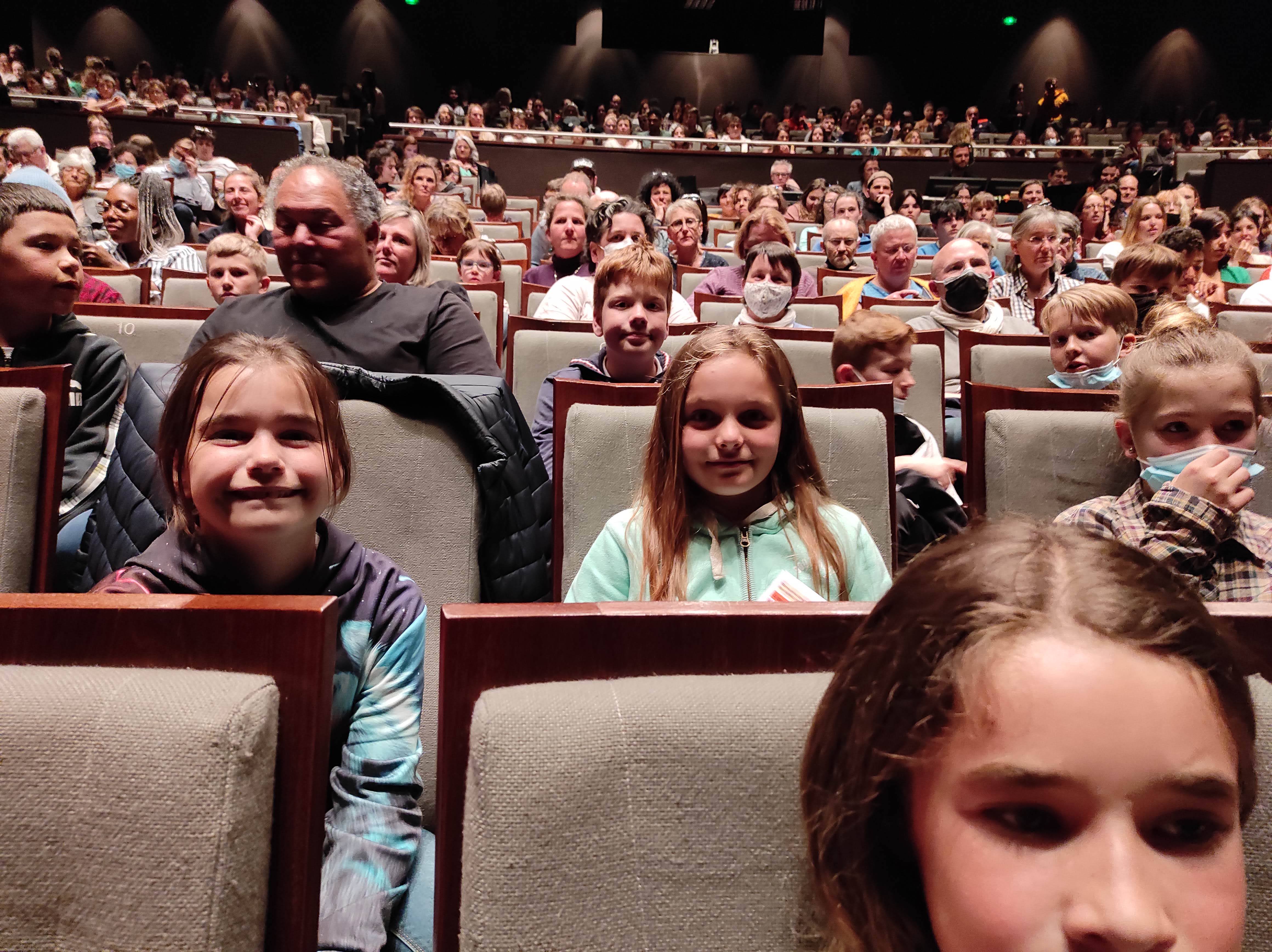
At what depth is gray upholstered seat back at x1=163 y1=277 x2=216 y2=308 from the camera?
104 inches

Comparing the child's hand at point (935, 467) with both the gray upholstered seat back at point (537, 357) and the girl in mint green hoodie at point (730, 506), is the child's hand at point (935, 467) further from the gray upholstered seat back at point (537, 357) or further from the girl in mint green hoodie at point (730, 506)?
the gray upholstered seat back at point (537, 357)

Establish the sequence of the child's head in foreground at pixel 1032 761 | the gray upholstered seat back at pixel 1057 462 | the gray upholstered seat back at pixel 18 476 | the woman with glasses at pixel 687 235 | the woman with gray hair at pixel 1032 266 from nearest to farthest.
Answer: the child's head in foreground at pixel 1032 761 < the gray upholstered seat back at pixel 18 476 < the gray upholstered seat back at pixel 1057 462 < the woman with gray hair at pixel 1032 266 < the woman with glasses at pixel 687 235

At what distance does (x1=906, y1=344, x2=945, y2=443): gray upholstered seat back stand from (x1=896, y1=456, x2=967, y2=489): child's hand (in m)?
0.51

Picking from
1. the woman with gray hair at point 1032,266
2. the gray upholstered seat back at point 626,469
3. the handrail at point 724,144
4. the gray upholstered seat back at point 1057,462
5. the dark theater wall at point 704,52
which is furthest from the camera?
the dark theater wall at point 704,52

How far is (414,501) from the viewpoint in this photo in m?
1.15

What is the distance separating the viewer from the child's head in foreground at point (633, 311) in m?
1.77

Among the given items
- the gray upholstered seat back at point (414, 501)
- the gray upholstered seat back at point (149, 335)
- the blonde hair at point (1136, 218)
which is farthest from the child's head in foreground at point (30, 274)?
the blonde hair at point (1136, 218)

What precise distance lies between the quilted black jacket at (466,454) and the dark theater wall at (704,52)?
13378 mm

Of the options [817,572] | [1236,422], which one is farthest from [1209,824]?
[1236,422]

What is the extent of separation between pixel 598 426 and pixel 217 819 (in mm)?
896

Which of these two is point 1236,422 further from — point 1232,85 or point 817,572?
point 1232,85

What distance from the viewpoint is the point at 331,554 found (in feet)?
2.80

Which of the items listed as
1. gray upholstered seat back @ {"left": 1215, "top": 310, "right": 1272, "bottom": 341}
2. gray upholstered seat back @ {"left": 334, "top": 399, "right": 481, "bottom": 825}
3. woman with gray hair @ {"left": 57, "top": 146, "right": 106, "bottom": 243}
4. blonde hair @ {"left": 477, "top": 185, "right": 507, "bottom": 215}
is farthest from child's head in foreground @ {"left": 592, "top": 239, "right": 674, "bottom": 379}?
blonde hair @ {"left": 477, "top": 185, "right": 507, "bottom": 215}

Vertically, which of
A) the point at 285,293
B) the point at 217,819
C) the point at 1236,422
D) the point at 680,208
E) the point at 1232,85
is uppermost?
the point at 1232,85
